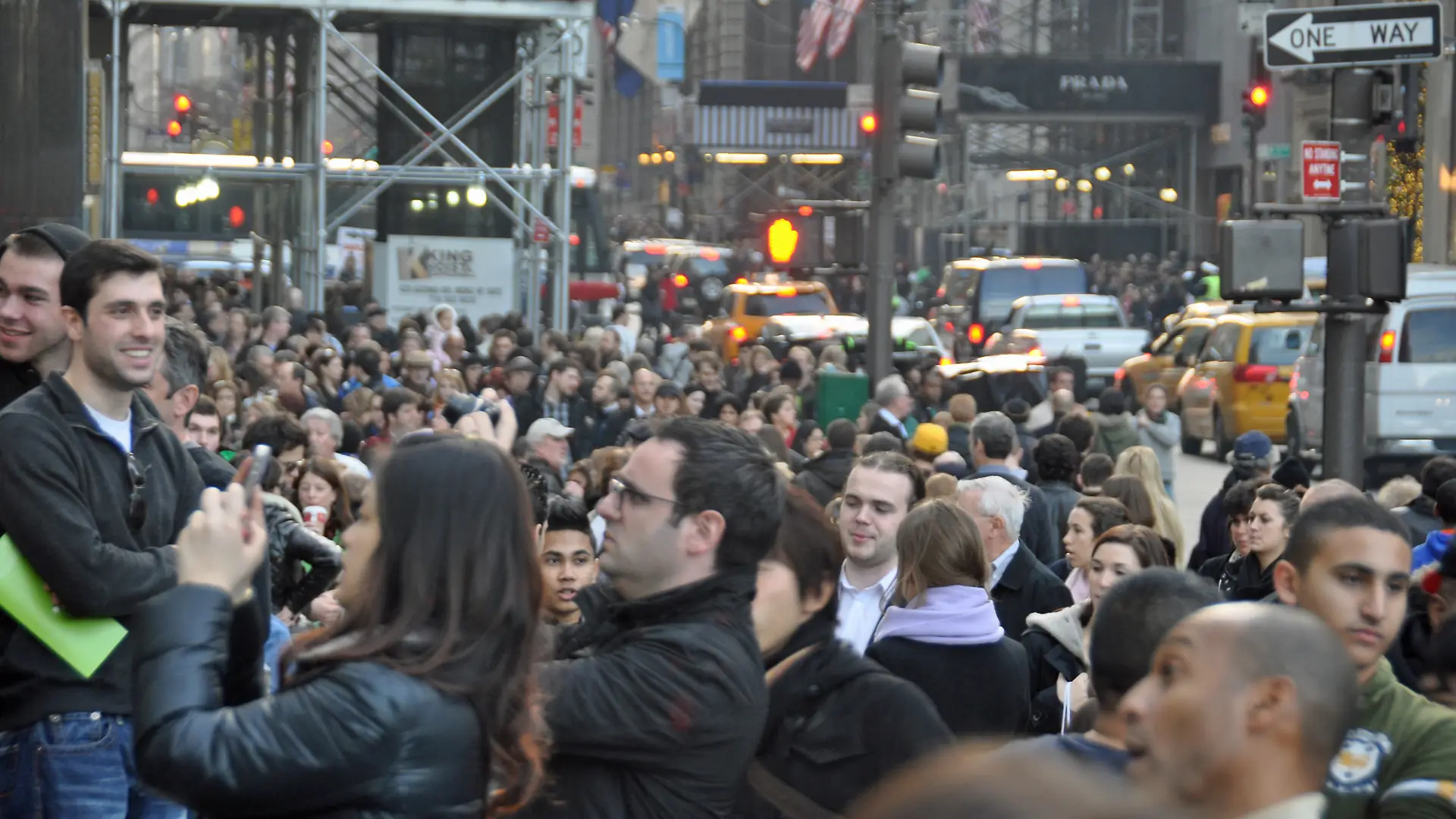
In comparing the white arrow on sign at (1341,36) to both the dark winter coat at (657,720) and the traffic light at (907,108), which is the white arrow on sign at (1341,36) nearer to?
the traffic light at (907,108)

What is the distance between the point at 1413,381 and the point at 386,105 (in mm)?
17067

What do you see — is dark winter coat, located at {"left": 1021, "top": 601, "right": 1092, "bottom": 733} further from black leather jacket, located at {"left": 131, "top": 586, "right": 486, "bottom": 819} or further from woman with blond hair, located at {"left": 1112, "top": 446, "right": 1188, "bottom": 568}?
black leather jacket, located at {"left": 131, "top": 586, "right": 486, "bottom": 819}

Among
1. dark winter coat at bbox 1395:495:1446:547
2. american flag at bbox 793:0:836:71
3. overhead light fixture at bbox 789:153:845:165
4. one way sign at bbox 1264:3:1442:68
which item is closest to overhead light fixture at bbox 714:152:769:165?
overhead light fixture at bbox 789:153:845:165

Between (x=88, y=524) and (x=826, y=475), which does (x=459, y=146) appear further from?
(x=88, y=524)

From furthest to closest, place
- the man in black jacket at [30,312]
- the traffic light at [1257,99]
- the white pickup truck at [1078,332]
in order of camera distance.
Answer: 1. the traffic light at [1257,99]
2. the white pickup truck at [1078,332]
3. the man in black jacket at [30,312]

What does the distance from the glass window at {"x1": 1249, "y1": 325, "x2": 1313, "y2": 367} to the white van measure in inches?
140

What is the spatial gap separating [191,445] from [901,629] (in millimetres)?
1894

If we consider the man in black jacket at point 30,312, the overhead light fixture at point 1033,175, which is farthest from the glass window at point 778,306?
the overhead light fixture at point 1033,175

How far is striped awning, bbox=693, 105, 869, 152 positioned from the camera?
210 feet

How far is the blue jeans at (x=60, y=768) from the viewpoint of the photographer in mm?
4195

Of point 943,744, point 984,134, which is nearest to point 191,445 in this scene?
point 943,744

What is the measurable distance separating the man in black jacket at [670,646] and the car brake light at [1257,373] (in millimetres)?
20956

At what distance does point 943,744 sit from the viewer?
4148mm

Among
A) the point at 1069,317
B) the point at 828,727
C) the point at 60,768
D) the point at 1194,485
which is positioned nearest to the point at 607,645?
the point at 828,727
